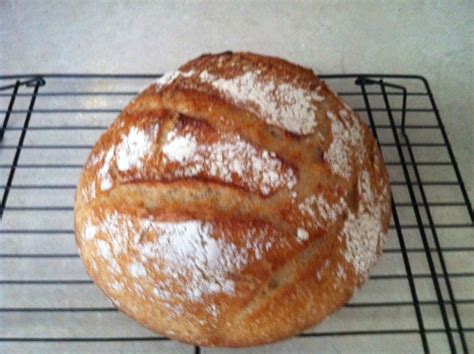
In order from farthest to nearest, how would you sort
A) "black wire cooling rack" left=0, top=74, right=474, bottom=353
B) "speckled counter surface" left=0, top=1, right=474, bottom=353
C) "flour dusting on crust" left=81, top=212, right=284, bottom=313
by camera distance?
"speckled counter surface" left=0, top=1, right=474, bottom=353 < "black wire cooling rack" left=0, top=74, right=474, bottom=353 < "flour dusting on crust" left=81, top=212, right=284, bottom=313

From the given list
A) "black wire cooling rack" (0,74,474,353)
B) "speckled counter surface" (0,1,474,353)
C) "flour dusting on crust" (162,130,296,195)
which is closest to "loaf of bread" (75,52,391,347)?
"flour dusting on crust" (162,130,296,195)

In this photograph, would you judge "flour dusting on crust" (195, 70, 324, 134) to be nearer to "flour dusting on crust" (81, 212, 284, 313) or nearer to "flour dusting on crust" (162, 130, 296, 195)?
"flour dusting on crust" (162, 130, 296, 195)

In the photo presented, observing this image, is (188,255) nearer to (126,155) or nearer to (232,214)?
(232,214)

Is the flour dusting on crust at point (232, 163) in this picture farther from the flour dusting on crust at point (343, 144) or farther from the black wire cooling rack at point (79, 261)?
the black wire cooling rack at point (79, 261)

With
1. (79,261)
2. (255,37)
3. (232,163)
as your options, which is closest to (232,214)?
(232,163)

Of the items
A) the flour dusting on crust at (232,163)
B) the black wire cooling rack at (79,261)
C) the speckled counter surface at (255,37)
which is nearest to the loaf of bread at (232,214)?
the flour dusting on crust at (232,163)

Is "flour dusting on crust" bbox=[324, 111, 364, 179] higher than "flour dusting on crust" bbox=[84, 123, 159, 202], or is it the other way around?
"flour dusting on crust" bbox=[324, 111, 364, 179]
